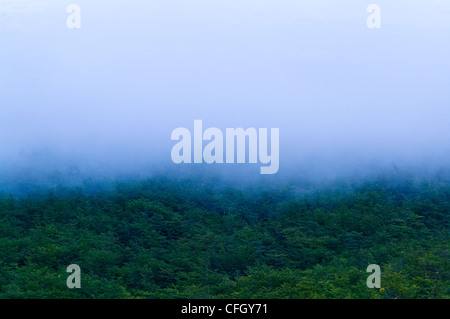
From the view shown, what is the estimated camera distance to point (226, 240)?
16.9 meters

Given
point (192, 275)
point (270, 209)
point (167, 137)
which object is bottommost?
point (192, 275)

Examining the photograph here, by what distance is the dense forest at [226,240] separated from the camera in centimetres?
1327

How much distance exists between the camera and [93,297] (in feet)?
41.2

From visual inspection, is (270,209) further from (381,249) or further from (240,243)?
(381,249)

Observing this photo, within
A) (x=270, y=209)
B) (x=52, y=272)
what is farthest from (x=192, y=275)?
(x=270, y=209)

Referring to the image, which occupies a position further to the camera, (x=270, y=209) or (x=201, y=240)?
(x=270, y=209)

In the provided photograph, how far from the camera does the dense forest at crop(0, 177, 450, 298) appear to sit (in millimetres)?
13273

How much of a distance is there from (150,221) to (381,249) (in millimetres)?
7922

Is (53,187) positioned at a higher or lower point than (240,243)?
higher

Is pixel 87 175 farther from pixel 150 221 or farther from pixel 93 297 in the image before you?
pixel 93 297
